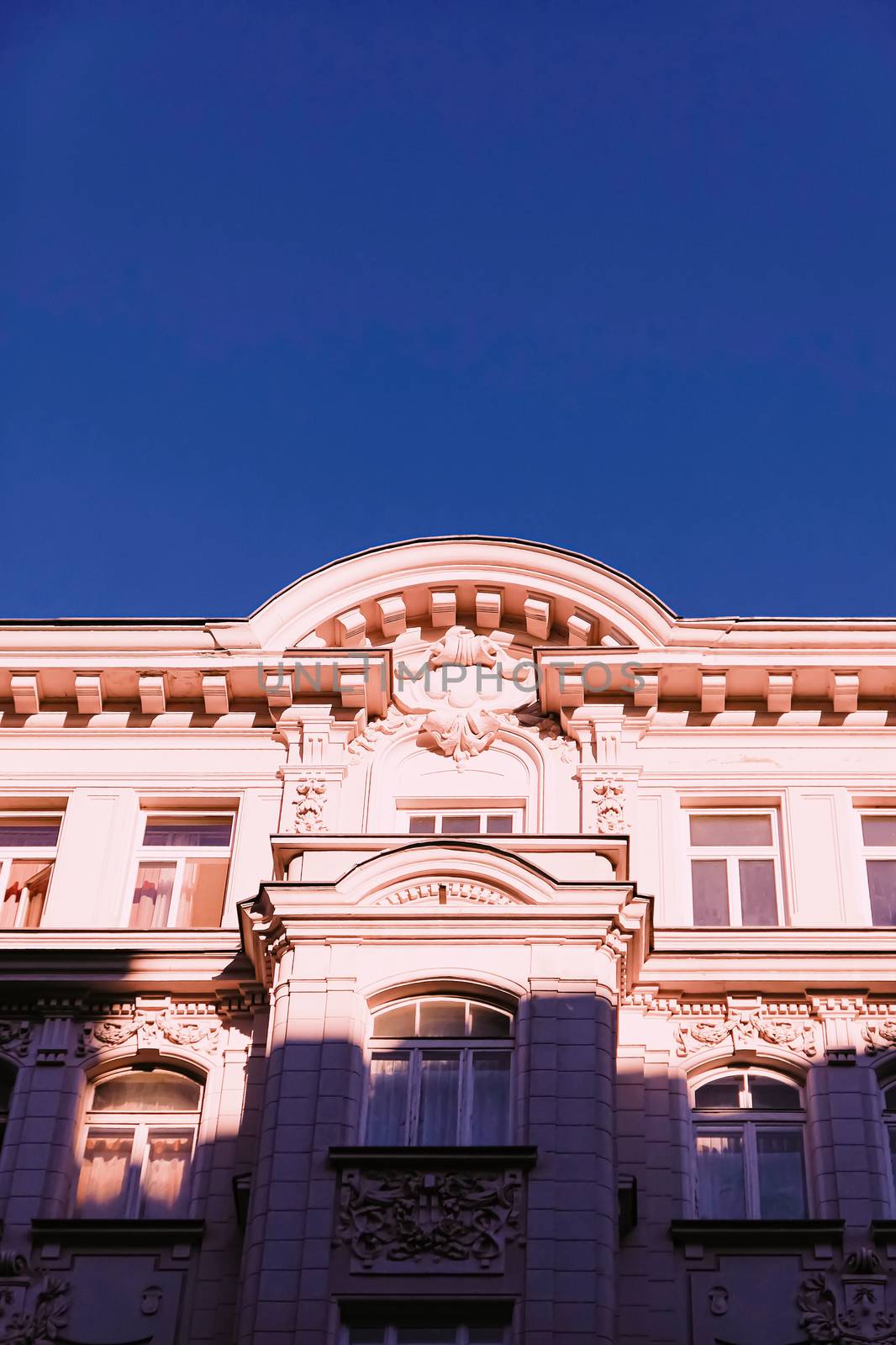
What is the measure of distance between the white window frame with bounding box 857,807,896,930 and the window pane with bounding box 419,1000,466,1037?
4845 millimetres

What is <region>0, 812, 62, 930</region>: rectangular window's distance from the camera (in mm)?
23219

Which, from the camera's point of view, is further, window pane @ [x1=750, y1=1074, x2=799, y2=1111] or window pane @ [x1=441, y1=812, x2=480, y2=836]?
window pane @ [x1=441, y1=812, x2=480, y2=836]

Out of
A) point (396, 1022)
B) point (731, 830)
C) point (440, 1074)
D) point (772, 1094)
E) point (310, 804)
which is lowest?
point (440, 1074)

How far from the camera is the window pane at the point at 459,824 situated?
23.7 m

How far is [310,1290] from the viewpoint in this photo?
18.4m

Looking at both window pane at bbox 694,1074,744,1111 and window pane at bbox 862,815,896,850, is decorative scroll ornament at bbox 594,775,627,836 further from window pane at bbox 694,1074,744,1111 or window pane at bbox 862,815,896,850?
window pane at bbox 694,1074,744,1111

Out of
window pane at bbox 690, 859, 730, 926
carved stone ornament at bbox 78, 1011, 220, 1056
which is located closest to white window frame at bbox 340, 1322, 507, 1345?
carved stone ornament at bbox 78, 1011, 220, 1056

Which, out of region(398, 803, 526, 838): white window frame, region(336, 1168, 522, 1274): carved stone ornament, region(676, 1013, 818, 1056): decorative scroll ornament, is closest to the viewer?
region(336, 1168, 522, 1274): carved stone ornament

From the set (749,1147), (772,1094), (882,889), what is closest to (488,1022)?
(749,1147)


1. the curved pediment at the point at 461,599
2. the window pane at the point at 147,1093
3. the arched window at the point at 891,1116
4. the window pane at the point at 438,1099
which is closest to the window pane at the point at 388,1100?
the window pane at the point at 438,1099

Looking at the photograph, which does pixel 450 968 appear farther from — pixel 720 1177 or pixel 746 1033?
pixel 720 1177

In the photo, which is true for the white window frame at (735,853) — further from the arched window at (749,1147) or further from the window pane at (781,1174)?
the window pane at (781,1174)

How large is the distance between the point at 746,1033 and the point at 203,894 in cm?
621

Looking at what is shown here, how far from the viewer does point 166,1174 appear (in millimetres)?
20781
